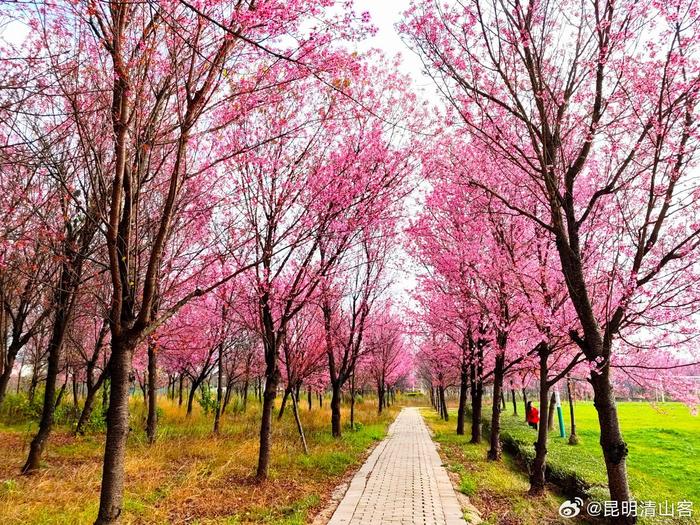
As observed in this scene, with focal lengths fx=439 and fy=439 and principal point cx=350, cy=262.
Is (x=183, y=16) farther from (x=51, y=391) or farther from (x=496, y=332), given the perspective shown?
(x=496, y=332)

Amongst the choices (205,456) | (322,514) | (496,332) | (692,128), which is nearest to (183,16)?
(692,128)

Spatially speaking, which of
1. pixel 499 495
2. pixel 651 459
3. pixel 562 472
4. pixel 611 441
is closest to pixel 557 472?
pixel 562 472

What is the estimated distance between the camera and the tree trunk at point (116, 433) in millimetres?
3548

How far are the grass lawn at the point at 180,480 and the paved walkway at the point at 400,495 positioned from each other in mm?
513

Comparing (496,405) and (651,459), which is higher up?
(496,405)

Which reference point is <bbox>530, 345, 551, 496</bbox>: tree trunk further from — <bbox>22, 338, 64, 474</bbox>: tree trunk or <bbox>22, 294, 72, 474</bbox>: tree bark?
<bbox>22, 338, 64, 474</bbox>: tree trunk

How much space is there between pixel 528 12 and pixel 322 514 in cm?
693

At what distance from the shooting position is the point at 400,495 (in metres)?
7.38

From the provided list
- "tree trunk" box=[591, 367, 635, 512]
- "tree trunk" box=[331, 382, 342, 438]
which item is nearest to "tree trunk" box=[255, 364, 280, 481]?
"tree trunk" box=[591, 367, 635, 512]

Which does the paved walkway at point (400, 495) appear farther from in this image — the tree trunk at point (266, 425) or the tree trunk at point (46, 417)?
the tree trunk at point (46, 417)

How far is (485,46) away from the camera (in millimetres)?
5000

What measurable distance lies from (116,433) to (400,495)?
17.2 ft

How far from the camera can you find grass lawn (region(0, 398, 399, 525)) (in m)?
5.62

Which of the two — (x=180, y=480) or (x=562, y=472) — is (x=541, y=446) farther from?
(x=180, y=480)
